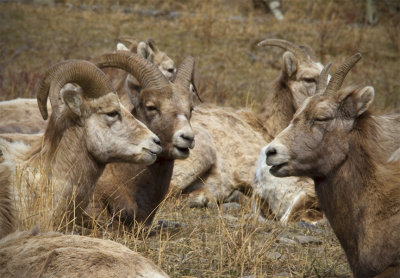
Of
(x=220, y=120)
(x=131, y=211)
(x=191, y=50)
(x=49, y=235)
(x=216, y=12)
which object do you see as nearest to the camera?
(x=49, y=235)

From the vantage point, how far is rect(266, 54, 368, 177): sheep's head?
5777 mm

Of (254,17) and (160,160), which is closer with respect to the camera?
(160,160)

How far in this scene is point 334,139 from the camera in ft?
19.0

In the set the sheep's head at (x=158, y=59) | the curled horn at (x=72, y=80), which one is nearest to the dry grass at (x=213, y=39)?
the sheep's head at (x=158, y=59)

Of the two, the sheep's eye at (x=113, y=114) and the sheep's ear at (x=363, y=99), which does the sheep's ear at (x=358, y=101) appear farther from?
the sheep's eye at (x=113, y=114)

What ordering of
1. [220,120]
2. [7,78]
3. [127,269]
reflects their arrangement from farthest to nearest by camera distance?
[7,78]
[220,120]
[127,269]

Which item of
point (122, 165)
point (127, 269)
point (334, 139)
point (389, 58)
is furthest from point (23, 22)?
point (127, 269)

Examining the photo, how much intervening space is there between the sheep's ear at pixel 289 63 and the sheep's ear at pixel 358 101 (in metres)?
4.54

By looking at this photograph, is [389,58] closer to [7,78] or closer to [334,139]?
[7,78]

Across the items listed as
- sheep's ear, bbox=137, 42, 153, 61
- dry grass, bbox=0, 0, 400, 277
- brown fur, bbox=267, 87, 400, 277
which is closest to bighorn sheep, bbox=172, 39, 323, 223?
dry grass, bbox=0, 0, 400, 277

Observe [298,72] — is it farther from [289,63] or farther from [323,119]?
[323,119]

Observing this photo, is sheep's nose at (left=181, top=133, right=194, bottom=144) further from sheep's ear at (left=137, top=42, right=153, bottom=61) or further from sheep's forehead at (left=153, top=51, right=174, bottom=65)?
sheep's forehead at (left=153, top=51, right=174, bottom=65)

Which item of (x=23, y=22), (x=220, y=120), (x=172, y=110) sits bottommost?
(x=23, y=22)

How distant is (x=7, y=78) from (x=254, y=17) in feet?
44.7
